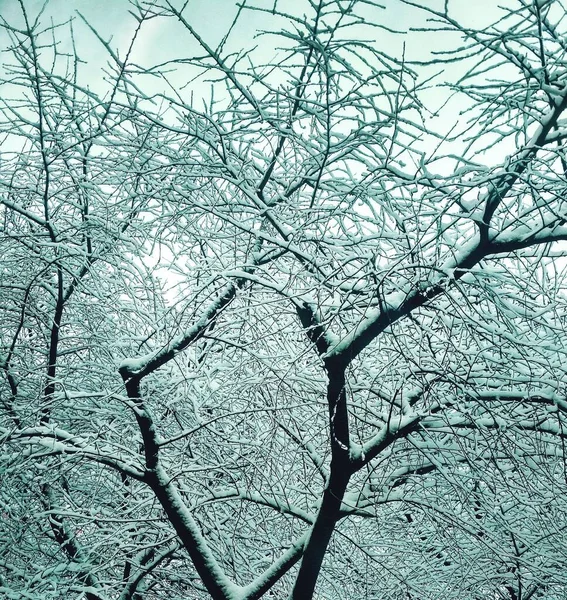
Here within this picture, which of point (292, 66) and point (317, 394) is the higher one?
point (292, 66)

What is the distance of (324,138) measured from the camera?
352cm

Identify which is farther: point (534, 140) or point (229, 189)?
point (229, 189)

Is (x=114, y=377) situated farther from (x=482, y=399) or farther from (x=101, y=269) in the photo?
(x=482, y=399)

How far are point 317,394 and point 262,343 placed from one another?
22.5 inches

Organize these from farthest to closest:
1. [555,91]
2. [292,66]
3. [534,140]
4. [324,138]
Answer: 1. [324,138]
2. [292,66]
3. [534,140]
4. [555,91]

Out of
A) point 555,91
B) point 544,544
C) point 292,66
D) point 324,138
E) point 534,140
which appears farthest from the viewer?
point 544,544

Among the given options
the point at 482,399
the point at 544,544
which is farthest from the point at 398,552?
the point at 482,399

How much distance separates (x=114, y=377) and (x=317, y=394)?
86.0 inches

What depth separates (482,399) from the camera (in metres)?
3.26

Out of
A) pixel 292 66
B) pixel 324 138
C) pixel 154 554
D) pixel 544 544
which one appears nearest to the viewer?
pixel 292 66

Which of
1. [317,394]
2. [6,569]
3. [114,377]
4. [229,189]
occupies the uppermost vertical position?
[229,189]

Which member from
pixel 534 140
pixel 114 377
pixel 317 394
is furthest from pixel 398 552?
pixel 534 140

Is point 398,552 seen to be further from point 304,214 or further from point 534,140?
point 534,140

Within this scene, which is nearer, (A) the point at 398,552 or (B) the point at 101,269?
(B) the point at 101,269
